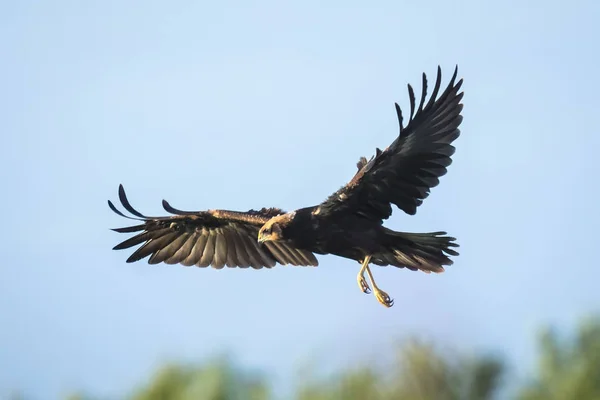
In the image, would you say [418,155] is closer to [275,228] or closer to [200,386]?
[275,228]

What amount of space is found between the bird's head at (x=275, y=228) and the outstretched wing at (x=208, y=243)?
1271mm

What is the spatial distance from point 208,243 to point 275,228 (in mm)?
2343

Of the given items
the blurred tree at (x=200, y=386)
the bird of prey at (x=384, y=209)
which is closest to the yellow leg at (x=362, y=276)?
the bird of prey at (x=384, y=209)

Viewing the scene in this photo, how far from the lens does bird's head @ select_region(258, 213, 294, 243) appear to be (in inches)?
579

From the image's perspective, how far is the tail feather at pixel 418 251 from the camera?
14.9m

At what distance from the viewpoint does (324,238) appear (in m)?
14.6
